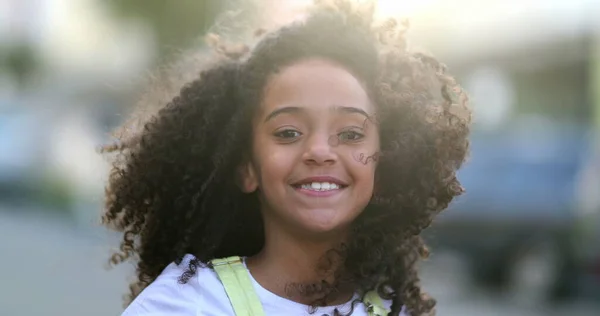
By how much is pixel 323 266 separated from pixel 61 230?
14512 mm

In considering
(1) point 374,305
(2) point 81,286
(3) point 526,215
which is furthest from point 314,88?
(2) point 81,286

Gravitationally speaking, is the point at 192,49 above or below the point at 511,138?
below

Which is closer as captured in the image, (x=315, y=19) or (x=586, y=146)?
(x=315, y=19)

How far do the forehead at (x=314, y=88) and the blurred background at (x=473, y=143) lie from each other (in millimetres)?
386

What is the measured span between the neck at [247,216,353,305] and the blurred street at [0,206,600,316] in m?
4.28

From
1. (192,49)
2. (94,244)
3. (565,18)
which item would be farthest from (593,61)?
(192,49)

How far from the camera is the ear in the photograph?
2.95m

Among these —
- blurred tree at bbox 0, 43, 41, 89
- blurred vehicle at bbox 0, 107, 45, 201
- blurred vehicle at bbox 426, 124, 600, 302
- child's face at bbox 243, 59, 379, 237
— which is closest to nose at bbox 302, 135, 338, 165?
child's face at bbox 243, 59, 379, 237

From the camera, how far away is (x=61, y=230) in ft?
55.4

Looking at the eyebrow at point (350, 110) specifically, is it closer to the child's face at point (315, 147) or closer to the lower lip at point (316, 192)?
the child's face at point (315, 147)

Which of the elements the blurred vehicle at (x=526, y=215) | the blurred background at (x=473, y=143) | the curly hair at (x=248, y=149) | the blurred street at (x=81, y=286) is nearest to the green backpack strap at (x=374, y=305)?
the curly hair at (x=248, y=149)

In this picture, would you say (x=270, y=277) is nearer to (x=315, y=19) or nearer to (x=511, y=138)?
(x=315, y=19)

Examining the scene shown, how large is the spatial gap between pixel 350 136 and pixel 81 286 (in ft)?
26.5

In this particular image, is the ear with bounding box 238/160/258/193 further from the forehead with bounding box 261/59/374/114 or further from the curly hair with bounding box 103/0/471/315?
the forehead with bounding box 261/59/374/114
